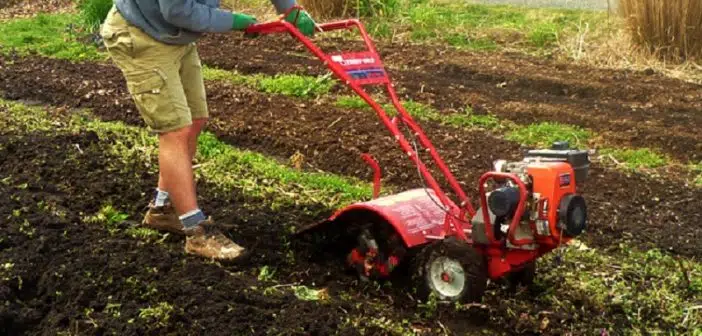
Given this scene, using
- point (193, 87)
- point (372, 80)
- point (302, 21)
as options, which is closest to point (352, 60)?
point (372, 80)

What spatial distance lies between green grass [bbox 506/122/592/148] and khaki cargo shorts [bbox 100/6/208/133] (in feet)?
10.4

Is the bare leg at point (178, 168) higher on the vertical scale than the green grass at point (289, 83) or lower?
higher

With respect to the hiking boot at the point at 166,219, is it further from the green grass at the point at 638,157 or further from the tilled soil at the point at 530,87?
the tilled soil at the point at 530,87

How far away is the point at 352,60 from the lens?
4.36 meters

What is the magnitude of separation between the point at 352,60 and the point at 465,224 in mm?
896

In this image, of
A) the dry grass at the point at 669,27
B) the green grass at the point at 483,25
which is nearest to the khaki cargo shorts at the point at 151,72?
the dry grass at the point at 669,27

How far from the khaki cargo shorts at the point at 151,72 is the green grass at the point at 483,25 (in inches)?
271

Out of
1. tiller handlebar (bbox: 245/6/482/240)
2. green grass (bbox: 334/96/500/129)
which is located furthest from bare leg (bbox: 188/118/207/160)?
green grass (bbox: 334/96/500/129)

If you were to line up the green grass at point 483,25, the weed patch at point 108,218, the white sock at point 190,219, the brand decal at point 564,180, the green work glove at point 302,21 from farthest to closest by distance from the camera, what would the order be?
1. the green grass at point 483,25
2. the weed patch at point 108,218
3. the green work glove at point 302,21
4. the white sock at point 190,219
5. the brand decal at point 564,180

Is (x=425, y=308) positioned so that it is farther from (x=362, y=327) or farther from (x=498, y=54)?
(x=498, y=54)

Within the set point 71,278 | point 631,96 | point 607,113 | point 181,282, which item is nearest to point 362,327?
point 181,282

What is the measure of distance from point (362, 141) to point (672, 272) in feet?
8.70

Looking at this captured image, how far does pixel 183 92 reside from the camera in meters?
4.36

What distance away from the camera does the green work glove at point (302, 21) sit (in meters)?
4.51
